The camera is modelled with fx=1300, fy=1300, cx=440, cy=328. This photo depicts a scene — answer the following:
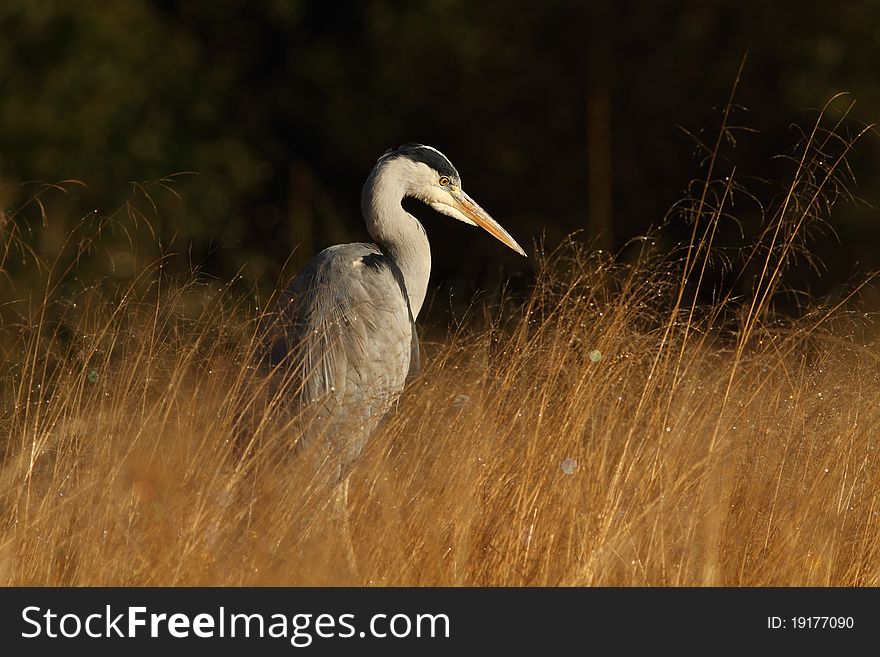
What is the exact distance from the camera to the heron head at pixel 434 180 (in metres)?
5.07

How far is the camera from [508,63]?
12531mm

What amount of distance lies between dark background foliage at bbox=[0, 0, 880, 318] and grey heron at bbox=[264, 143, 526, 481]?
5360 mm

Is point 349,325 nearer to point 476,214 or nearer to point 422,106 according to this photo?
point 476,214

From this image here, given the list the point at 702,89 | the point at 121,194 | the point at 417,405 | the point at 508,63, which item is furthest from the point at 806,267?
the point at 417,405

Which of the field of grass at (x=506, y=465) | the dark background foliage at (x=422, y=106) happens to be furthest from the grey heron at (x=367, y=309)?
the dark background foliage at (x=422, y=106)

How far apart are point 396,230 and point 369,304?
0.55 metres

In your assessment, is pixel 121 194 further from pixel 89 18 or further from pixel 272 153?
pixel 272 153

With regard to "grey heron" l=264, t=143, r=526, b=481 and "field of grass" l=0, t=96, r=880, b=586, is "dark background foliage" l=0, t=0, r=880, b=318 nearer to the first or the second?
"grey heron" l=264, t=143, r=526, b=481

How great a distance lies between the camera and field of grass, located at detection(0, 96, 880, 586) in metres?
2.98

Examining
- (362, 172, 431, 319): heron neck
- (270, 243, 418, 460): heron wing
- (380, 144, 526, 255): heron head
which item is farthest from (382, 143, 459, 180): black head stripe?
(270, 243, 418, 460): heron wing

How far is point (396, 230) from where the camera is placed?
197 inches

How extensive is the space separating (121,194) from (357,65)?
11.0ft

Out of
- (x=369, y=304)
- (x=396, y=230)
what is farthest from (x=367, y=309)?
(x=396, y=230)

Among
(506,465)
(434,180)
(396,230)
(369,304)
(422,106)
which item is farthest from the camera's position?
(422,106)
